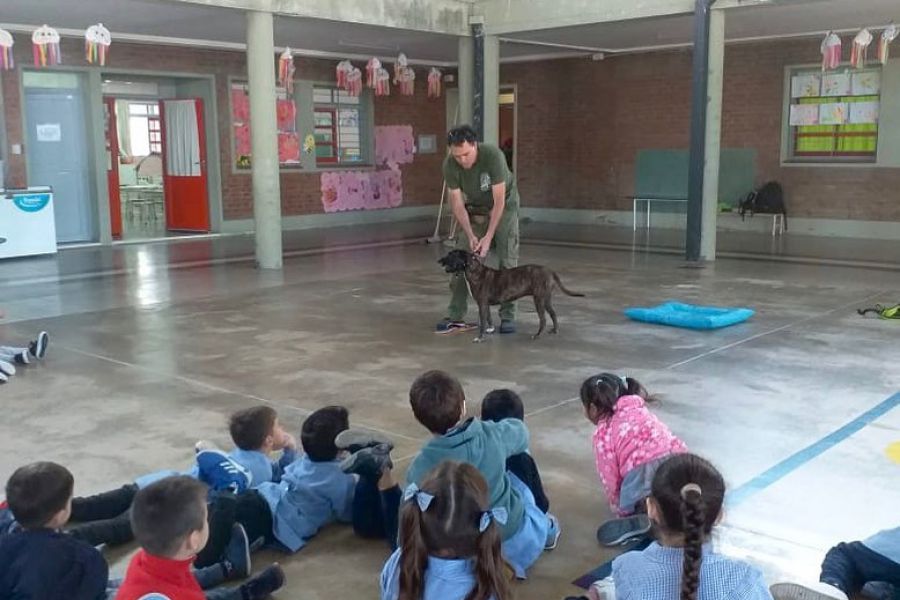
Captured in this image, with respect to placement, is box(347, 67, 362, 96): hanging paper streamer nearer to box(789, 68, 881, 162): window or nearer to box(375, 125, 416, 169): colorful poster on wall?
box(375, 125, 416, 169): colorful poster on wall

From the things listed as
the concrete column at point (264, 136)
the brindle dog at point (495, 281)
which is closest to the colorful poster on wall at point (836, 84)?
the concrete column at point (264, 136)

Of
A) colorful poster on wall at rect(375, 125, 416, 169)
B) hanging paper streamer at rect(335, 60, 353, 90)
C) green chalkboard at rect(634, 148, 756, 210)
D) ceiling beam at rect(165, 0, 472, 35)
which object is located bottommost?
green chalkboard at rect(634, 148, 756, 210)

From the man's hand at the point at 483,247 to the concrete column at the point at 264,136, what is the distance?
175 inches

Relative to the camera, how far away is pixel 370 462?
125 inches

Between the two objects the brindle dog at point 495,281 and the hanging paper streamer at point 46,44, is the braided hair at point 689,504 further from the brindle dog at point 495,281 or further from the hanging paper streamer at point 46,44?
the hanging paper streamer at point 46,44

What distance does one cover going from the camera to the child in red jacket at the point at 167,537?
7.33 ft

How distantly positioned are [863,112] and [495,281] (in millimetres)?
9330

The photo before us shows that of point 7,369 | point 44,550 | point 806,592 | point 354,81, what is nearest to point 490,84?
point 354,81

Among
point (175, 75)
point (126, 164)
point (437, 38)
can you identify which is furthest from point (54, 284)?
point (126, 164)

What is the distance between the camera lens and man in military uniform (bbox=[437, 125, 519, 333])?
6.76 metres

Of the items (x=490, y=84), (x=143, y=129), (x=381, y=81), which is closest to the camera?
(x=490, y=84)

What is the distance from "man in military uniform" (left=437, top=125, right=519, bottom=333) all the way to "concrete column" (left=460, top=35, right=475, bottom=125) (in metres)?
5.87

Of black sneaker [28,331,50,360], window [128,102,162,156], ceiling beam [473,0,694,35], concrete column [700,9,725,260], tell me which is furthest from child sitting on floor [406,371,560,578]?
window [128,102,162,156]

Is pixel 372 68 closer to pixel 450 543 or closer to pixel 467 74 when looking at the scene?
pixel 467 74
